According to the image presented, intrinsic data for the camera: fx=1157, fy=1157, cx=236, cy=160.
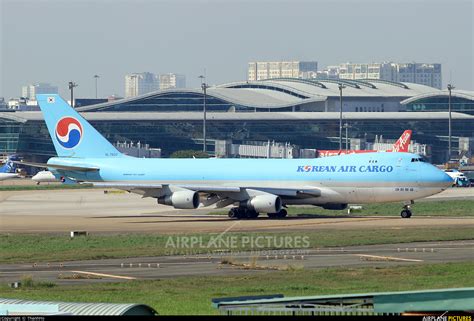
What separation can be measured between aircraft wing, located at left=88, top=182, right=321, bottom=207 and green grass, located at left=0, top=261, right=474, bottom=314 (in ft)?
99.2

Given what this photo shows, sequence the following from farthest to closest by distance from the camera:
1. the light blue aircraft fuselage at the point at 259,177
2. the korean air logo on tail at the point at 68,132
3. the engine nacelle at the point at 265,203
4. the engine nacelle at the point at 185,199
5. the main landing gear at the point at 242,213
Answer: the korean air logo on tail at the point at 68,132
the main landing gear at the point at 242,213
the engine nacelle at the point at 265,203
the engine nacelle at the point at 185,199
the light blue aircraft fuselage at the point at 259,177

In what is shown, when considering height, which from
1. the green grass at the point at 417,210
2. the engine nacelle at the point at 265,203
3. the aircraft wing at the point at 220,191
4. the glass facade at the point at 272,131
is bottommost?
the green grass at the point at 417,210

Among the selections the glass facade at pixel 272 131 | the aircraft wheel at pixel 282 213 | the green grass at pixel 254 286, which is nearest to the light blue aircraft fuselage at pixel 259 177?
the aircraft wheel at pixel 282 213

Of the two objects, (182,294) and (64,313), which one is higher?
(64,313)

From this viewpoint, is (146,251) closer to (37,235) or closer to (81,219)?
(37,235)

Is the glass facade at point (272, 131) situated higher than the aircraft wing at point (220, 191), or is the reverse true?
the glass facade at point (272, 131)

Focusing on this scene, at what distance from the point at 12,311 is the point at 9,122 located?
543 ft

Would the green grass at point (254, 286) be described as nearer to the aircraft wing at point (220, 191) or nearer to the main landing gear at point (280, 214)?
the aircraft wing at point (220, 191)

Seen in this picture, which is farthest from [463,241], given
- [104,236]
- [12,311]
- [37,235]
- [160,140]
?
[160,140]

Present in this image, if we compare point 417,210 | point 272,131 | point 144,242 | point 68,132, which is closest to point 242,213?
point 68,132

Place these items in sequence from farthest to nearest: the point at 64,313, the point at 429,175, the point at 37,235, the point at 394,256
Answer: the point at 429,175 < the point at 37,235 < the point at 394,256 < the point at 64,313

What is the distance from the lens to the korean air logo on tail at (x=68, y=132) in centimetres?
7906

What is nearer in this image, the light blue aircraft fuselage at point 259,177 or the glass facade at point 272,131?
the light blue aircraft fuselage at point 259,177

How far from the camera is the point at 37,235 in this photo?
6069 centimetres
